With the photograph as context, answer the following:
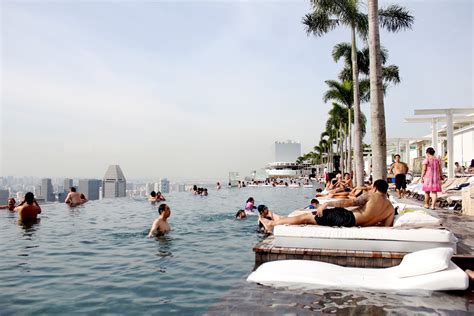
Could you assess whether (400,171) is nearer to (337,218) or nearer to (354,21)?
(354,21)

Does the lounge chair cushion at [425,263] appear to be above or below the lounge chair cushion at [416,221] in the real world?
below

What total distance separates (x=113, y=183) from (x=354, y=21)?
155 ft

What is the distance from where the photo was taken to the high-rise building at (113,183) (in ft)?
187

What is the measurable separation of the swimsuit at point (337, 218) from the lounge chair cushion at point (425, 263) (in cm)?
140

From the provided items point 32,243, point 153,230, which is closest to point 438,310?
point 153,230

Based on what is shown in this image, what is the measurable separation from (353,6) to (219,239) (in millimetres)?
14976

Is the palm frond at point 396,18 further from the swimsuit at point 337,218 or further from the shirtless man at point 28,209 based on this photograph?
the shirtless man at point 28,209

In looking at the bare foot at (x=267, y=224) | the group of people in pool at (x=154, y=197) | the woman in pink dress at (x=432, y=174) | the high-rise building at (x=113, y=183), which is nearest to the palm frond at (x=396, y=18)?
the woman in pink dress at (x=432, y=174)

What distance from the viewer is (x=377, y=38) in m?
11.7

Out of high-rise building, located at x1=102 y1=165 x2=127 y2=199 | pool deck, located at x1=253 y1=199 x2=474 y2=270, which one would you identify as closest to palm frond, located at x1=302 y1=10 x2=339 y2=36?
pool deck, located at x1=253 y1=199 x2=474 y2=270

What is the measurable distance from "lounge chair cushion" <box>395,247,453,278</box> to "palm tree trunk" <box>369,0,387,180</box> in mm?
6093

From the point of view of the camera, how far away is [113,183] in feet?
195

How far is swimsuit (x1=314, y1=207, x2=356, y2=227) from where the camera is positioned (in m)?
6.69

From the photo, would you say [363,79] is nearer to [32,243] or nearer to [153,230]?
[153,230]
